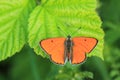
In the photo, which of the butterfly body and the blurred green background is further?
the blurred green background

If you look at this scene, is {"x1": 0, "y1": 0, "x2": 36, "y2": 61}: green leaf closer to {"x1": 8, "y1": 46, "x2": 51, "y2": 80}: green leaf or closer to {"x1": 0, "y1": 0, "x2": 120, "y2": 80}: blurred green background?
{"x1": 0, "y1": 0, "x2": 120, "y2": 80}: blurred green background

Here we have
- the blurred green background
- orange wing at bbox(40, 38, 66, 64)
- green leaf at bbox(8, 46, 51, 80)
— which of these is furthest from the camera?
green leaf at bbox(8, 46, 51, 80)

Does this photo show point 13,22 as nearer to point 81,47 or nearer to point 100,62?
point 81,47

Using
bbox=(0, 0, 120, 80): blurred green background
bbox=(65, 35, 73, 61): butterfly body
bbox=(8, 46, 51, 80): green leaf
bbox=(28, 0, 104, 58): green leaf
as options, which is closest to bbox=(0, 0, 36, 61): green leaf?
bbox=(28, 0, 104, 58): green leaf

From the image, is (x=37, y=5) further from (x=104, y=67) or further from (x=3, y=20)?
(x=104, y=67)

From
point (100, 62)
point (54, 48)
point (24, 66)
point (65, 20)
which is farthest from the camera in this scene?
point (24, 66)

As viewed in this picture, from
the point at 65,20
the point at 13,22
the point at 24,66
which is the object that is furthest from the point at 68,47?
the point at 24,66
